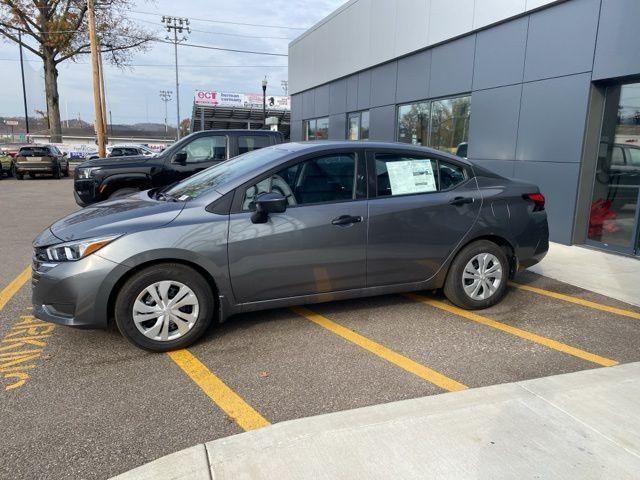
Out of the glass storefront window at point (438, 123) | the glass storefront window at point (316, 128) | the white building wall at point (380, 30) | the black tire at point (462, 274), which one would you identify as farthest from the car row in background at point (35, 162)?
the black tire at point (462, 274)

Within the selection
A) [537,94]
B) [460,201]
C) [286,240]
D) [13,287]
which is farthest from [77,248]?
[537,94]

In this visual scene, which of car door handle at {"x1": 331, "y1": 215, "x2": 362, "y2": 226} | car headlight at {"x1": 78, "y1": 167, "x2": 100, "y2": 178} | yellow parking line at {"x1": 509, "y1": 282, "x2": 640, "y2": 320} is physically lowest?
yellow parking line at {"x1": 509, "y1": 282, "x2": 640, "y2": 320}

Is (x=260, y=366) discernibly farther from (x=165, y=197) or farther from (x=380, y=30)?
(x=380, y=30)

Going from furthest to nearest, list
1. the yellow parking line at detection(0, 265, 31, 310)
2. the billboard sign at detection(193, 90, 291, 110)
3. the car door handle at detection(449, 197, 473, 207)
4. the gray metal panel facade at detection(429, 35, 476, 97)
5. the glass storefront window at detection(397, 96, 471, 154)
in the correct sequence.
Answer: the billboard sign at detection(193, 90, 291, 110) < the glass storefront window at detection(397, 96, 471, 154) < the gray metal panel facade at detection(429, 35, 476, 97) < the yellow parking line at detection(0, 265, 31, 310) < the car door handle at detection(449, 197, 473, 207)

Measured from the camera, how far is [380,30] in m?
13.3

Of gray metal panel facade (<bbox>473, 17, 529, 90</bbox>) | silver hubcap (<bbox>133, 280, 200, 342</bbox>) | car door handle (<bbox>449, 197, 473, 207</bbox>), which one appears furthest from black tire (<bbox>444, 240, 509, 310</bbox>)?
gray metal panel facade (<bbox>473, 17, 529, 90</bbox>)

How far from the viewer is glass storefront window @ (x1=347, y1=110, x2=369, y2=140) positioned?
1507 centimetres

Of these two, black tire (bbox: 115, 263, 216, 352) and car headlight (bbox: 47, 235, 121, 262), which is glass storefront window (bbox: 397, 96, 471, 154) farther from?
car headlight (bbox: 47, 235, 121, 262)

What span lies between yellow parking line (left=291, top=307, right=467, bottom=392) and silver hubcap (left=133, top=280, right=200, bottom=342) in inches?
48.7

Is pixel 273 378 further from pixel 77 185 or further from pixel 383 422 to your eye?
pixel 77 185

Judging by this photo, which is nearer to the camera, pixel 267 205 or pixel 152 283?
pixel 152 283

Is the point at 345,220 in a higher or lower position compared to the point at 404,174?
lower

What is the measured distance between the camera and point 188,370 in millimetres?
3580

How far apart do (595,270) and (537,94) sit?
11.1 feet
